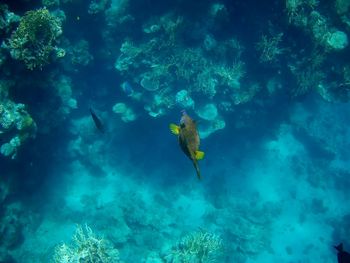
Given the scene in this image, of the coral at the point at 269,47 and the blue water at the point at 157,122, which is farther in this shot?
the coral at the point at 269,47

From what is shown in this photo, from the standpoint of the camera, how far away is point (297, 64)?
11.8m

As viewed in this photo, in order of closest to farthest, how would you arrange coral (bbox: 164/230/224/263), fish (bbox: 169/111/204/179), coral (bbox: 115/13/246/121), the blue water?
1. fish (bbox: 169/111/204/179)
2. coral (bbox: 164/230/224/263)
3. the blue water
4. coral (bbox: 115/13/246/121)

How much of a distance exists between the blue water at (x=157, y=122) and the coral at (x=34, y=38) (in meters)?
0.04

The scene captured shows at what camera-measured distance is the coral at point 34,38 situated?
7.61 metres

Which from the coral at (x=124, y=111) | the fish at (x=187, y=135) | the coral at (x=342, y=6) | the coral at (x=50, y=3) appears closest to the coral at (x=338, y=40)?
the coral at (x=342, y=6)

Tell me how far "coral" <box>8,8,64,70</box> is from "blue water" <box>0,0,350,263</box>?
0.13 feet

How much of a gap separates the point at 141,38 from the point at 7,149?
5965mm

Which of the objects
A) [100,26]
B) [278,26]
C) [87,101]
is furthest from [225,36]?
[87,101]

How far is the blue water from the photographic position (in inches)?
382

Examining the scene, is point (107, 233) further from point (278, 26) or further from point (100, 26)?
point (278, 26)

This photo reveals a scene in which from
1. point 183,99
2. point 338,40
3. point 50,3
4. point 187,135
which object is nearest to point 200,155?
point 187,135

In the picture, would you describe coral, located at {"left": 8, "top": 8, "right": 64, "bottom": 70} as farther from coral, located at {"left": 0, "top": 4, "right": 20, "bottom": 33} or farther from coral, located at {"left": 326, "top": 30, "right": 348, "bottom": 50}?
coral, located at {"left": 326, "top": 30, "right": 348, "bottom": 50}

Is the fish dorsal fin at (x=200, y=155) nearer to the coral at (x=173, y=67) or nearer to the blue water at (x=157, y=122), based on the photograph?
the blue water at (x=157, y=122)

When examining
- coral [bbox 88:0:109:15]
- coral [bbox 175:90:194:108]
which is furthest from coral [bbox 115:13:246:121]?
coral [bbox 88:0:109:15]
